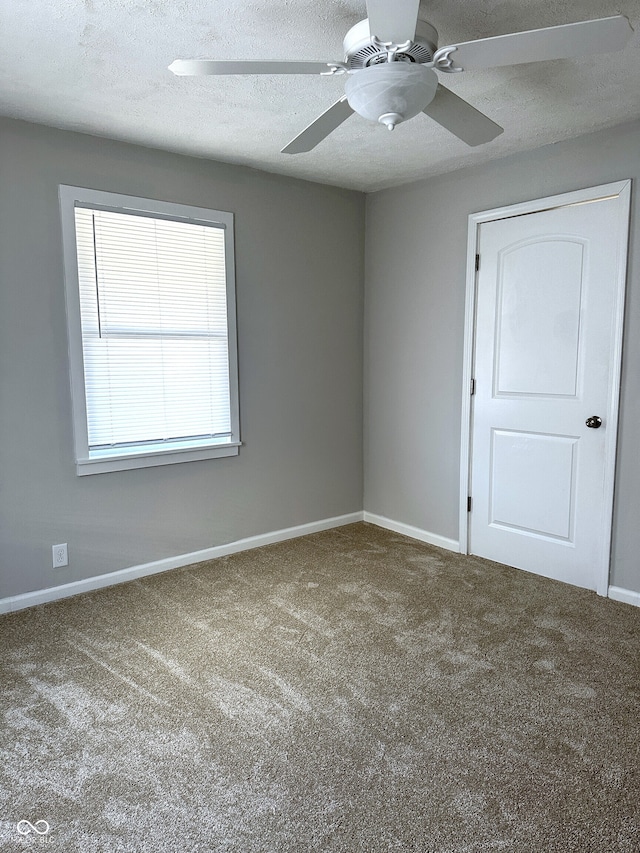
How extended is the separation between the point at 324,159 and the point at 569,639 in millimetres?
2943

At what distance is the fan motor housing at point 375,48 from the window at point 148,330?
1.82 meters

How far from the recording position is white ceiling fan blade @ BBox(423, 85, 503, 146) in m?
1.93

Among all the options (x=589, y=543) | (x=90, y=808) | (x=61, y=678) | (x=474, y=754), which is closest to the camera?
(x=90, y=808)

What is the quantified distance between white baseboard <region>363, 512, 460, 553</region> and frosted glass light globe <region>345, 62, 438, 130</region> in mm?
2787

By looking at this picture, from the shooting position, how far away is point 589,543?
313 cm

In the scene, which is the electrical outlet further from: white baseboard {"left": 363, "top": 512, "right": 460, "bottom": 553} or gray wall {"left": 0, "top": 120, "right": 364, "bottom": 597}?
white baseboard {"left": 363, "top": 512, "right": 460, "bottom": 553}

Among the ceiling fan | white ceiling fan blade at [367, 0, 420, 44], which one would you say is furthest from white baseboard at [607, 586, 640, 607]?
white ceiling fan blade at [367, 0, 420, 44]

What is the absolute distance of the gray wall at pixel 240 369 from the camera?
2.85 meters

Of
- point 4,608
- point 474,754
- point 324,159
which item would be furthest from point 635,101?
point 4,608

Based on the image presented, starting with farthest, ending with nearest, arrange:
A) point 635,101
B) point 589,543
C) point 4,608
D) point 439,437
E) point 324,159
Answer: point 439,437, point 324,159, point 589,543, point 4,608, point 635,101

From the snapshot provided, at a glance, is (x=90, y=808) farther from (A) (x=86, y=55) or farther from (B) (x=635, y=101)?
(B) (x=635, y=101)

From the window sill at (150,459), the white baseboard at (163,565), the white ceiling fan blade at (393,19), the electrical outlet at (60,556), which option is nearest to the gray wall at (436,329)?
the white baseboard at (163,565)

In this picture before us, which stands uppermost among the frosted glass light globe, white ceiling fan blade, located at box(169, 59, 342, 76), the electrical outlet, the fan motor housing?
the fan motor housing

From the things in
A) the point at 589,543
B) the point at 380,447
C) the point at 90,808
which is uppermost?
the point at 380,447
